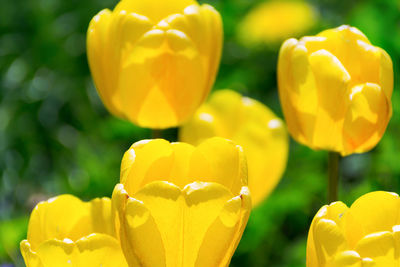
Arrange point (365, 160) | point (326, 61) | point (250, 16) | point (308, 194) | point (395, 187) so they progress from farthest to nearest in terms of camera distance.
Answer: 1. point (250, 16)
2. point (365, 160)
3. point (308, 194)
4. point (395, 187)
5. point (326, 61)

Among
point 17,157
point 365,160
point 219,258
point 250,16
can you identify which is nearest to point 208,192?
point 219,258

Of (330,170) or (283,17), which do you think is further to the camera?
(283,17)

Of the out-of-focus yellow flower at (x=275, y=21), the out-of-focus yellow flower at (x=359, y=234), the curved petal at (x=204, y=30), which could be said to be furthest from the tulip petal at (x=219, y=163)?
the out-of-focus yellow flower at (x=275, y=21)

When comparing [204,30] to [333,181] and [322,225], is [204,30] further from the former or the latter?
[322,225]

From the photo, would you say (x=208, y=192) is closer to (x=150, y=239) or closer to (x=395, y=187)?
(x=150, y=239)

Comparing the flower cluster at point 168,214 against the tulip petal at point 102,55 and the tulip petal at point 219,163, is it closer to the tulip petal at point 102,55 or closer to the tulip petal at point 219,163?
the tulip petal at point 219,163

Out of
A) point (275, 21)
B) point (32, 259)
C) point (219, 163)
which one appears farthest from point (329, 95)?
point (275, 21)
